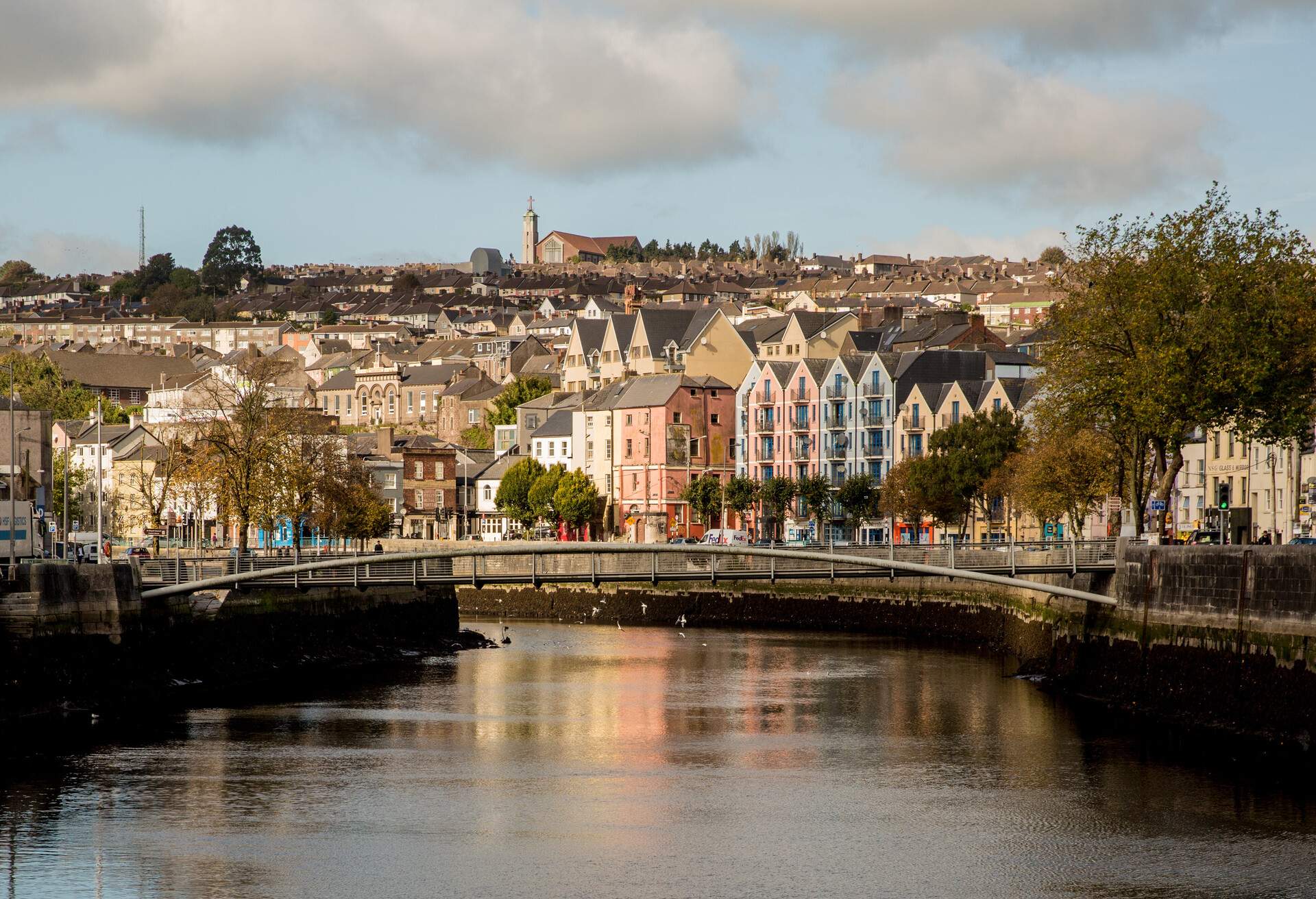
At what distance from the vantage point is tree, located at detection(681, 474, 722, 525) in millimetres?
129625

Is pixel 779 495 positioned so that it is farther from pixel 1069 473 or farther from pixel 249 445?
pixel 249 445

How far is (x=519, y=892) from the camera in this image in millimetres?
33750

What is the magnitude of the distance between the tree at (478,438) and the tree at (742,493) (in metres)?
52.8

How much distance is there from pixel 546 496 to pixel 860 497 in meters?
31.4

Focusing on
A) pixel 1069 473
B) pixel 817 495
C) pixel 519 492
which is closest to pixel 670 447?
pixel 519 492

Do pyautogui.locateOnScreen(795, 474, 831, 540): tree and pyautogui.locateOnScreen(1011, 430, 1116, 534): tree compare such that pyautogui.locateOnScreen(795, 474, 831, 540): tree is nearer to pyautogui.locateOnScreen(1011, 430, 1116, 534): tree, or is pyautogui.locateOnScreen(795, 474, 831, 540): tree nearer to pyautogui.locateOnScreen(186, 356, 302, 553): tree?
pyautogui.locateOnScreen(1011, 430, 1116, 534): tree

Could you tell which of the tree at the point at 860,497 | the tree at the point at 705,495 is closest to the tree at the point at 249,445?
the tree at the point at 860,497

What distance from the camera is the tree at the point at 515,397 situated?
6895 inches

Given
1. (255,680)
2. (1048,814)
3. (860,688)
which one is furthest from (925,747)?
(255,680)

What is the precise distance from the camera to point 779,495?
121 m

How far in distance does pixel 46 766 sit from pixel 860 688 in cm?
2749

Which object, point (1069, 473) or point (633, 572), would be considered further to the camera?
point (1069, 473)

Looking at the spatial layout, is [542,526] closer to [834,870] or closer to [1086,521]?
[1086,521]

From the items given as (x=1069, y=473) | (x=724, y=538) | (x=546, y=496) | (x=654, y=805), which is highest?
(x=1069, y=473)
